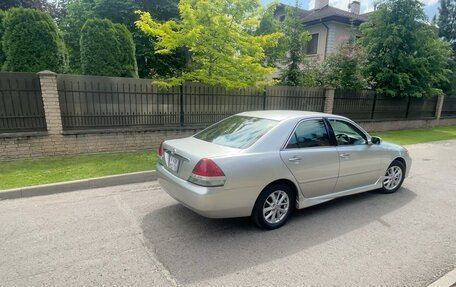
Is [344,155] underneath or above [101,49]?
underneath

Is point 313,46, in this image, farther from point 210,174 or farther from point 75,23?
point 210,174

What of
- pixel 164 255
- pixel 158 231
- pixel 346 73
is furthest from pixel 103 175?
pixel 346 73

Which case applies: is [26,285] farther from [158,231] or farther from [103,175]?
[103,175]

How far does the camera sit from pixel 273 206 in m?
3.74

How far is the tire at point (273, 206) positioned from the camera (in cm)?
361

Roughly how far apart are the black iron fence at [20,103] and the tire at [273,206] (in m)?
6.17

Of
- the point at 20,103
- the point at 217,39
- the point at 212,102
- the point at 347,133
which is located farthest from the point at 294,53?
the point at 20,103

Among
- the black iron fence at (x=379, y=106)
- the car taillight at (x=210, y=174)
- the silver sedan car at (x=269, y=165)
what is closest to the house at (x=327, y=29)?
the black iron fence at (x=379, y=106)

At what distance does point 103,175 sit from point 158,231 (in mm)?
2599

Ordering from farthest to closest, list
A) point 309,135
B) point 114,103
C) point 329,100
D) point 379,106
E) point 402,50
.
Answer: point 379,106 → point 402,50 → point 329,100 → point 114,103 → point 309,135

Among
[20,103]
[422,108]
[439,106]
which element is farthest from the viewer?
[439,106]

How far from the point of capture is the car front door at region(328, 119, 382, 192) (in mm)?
4352

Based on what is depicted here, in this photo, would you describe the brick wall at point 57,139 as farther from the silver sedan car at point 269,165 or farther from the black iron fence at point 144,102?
the silver sedan car at point 269,165

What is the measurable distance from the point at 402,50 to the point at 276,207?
14.4m
